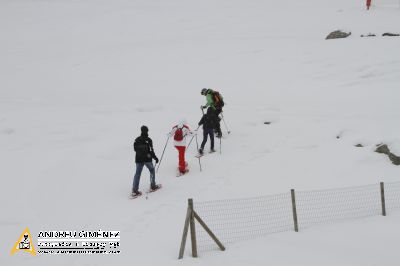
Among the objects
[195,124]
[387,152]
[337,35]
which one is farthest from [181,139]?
[337,35]

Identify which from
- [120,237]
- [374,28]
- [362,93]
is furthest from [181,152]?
[374,28]

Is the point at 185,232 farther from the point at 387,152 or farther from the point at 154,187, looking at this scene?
the point at 387,152

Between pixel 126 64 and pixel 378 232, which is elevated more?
pixel 126 64

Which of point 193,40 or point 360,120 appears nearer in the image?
point 360,120

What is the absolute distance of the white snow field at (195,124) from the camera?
924 centimetres

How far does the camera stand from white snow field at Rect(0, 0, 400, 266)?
9.24 meters

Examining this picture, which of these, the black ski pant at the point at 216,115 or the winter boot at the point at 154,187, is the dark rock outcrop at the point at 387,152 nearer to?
the black ski pant at the point at 216,115

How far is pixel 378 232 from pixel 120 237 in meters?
5.96

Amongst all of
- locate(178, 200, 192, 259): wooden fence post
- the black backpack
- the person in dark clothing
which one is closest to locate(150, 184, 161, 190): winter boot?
the black backpack

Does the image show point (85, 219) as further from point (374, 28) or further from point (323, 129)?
point (374, 28)

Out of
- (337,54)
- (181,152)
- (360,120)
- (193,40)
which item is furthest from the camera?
(193,40)

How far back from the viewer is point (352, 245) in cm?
862

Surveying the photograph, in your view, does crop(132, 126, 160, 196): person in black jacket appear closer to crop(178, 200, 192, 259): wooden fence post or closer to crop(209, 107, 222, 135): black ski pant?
crop(209, 107, 222, 135): black ski pant

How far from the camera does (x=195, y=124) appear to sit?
16.9 m
